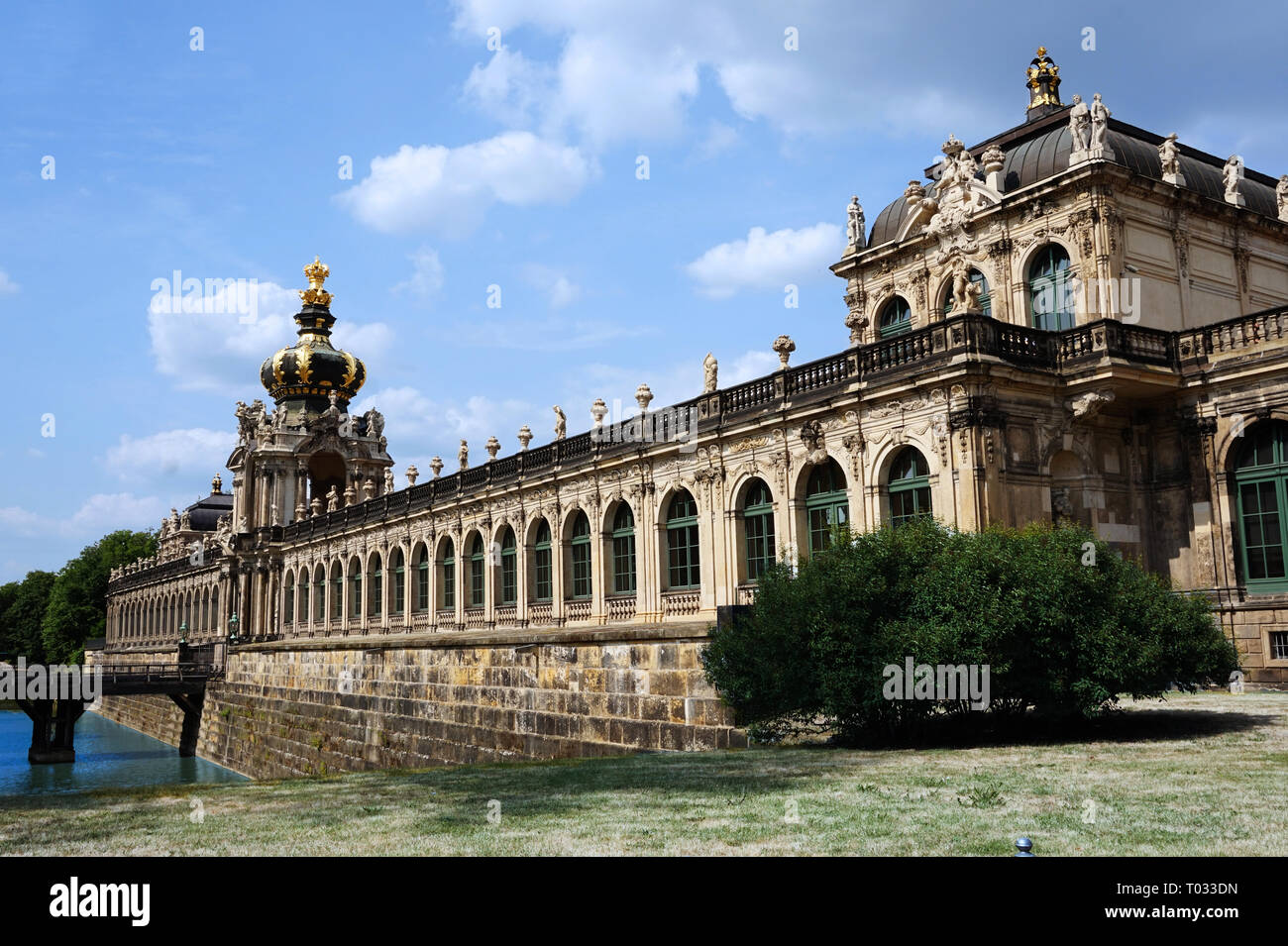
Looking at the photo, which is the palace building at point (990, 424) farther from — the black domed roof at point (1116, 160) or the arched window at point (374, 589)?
the arched window at point (374, 589)

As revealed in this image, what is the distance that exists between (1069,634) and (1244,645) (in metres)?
10.0

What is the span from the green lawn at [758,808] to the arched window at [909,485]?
9747 mm

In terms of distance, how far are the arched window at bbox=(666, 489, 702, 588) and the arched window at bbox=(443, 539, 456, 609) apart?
14118mm

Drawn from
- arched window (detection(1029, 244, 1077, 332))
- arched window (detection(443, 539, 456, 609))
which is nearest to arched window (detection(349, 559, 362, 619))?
arched window (detection(443, 539, 456, 609))

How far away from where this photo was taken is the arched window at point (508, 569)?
38.2m

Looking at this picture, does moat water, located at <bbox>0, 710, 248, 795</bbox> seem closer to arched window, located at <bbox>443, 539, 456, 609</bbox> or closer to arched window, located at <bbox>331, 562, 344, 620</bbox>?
arched window, located at <bbox>331, 562, 344, 620</bbox>

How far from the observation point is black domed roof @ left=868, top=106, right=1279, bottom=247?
27516mm

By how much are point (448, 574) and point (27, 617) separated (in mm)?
86351

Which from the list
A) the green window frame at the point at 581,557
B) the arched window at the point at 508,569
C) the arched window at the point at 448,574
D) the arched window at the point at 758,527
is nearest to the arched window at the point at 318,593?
the arched window at the point at 448,574

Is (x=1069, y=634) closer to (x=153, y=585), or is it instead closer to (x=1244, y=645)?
(x=1244, y=645)

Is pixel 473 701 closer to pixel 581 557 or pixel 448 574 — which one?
pixel 581 557

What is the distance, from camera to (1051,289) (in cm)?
2727
